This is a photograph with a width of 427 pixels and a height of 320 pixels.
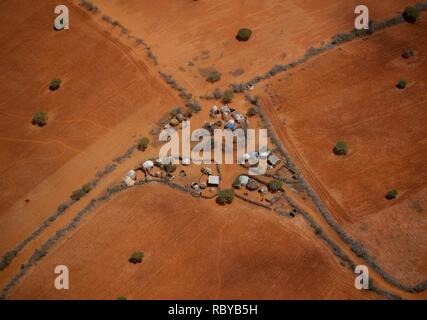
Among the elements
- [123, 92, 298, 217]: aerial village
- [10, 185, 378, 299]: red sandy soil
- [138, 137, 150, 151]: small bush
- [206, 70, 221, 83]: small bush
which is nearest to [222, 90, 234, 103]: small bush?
[206, 70, 221, 83]: small bush

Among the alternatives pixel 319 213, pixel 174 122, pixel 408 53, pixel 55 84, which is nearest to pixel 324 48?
pixel 408 53

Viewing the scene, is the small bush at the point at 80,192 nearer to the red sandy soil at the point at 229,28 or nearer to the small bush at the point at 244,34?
the red sandy soil at the point at 229,28

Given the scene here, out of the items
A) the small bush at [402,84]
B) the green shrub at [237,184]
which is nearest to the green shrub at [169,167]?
the green shrub at [237,184]

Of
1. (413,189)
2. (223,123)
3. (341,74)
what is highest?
(341,74)

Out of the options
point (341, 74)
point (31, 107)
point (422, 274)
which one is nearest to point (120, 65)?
point (31, 107)

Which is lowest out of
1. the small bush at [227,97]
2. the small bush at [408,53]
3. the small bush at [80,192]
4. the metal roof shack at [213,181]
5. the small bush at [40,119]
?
the small bush at [80,192]

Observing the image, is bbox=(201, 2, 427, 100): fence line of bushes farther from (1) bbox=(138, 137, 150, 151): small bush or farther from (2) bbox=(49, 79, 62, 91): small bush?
(2) bbox=(49, 79, 62, 91): small bush
